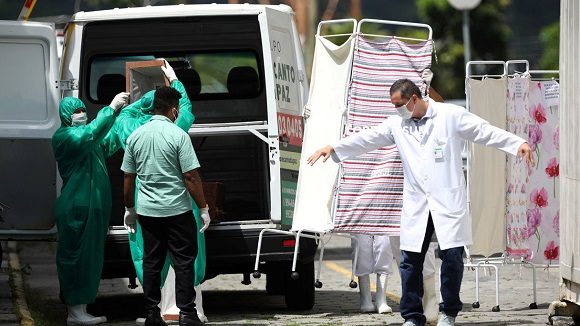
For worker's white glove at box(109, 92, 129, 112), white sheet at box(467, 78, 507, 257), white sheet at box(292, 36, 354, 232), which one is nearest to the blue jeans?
white sheet at box(292, 36, 354, 232)

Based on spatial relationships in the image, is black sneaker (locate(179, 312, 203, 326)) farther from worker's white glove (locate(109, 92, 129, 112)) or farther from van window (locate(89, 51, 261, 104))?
van window (locate(89, 51, 261, 104))

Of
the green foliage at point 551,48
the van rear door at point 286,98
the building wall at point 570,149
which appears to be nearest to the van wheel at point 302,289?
the van rear door at point 286,98

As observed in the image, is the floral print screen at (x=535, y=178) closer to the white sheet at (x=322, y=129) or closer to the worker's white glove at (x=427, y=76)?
the worker's white glove at (x=427, y=76)

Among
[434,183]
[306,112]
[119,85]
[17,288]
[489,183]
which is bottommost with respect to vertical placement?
[17,288]

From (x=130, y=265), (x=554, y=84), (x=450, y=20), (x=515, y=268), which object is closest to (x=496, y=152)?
(x=554, y=84)

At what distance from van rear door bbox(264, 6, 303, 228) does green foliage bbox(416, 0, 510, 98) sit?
42.5 meters

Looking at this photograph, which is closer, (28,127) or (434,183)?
(434,183)

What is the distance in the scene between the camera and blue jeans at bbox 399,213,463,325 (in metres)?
9.48

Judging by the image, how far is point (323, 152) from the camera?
383 inches

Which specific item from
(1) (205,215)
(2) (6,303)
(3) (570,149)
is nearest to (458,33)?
(2) (6,303)

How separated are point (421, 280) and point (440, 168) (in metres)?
0.80

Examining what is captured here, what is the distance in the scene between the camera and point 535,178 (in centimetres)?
1161

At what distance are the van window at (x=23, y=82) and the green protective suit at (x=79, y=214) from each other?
40 cm

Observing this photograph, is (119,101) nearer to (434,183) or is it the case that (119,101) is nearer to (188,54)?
(188,54)
